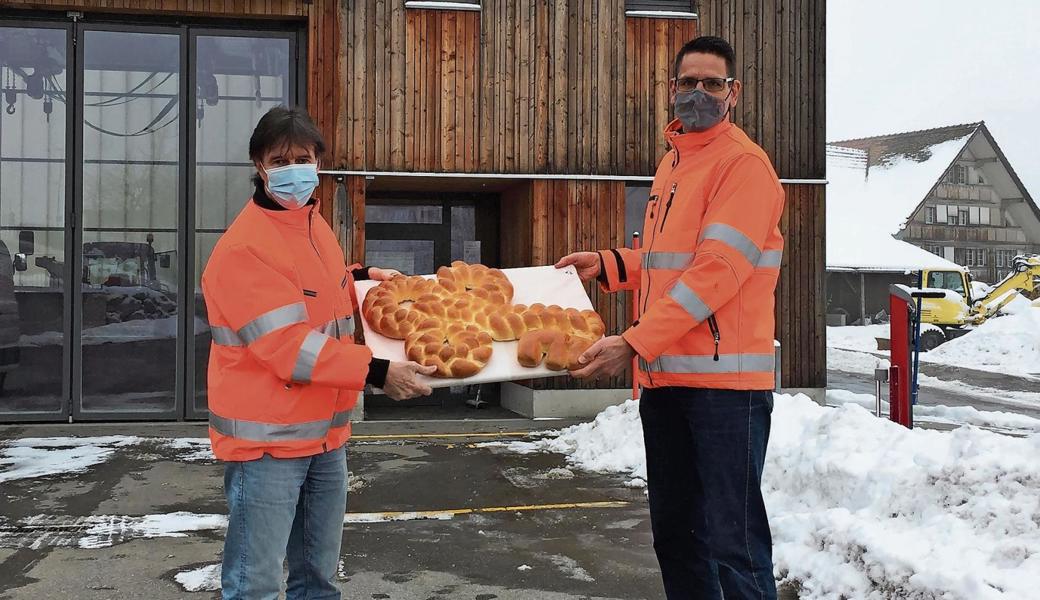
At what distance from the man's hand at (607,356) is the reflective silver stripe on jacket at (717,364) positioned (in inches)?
5.2

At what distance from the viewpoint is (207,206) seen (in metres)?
10.4

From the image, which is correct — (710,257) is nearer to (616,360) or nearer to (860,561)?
(616,360)

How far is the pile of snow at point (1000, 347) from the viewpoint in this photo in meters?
21.7

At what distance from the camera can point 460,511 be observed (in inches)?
249

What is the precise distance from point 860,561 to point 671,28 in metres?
8.26

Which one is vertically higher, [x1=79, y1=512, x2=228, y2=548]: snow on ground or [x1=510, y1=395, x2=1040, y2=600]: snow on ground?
[x1=510, y1=395, x2=1040, y2=600]: snow on ground

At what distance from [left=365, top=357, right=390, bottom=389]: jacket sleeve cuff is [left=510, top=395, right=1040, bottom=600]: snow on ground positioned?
2.69 meters

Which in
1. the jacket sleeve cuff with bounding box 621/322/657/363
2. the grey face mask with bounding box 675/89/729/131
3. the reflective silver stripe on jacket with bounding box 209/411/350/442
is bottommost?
the reflective silver stripe on jacket with bounding box 209/411/350/442

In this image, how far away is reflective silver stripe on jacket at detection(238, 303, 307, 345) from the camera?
2.74m

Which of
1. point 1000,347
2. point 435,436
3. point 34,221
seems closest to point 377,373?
point 435,436

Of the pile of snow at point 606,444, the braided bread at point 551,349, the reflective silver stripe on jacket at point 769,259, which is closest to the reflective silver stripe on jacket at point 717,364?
the reflective silver stripe on jacket at point 769,259

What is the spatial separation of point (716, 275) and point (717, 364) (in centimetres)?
32

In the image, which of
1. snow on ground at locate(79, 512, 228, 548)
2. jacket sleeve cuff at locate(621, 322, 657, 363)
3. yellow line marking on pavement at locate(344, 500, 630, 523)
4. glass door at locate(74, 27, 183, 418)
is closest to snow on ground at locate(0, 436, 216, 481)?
glass door at locate(74, 27, 183, 418)

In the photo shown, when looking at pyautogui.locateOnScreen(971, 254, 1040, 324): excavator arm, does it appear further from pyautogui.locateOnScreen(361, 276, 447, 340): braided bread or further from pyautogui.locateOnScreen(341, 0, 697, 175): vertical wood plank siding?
pyautogui.locateOnScreen(361, 276, 447, 340): braided bread
